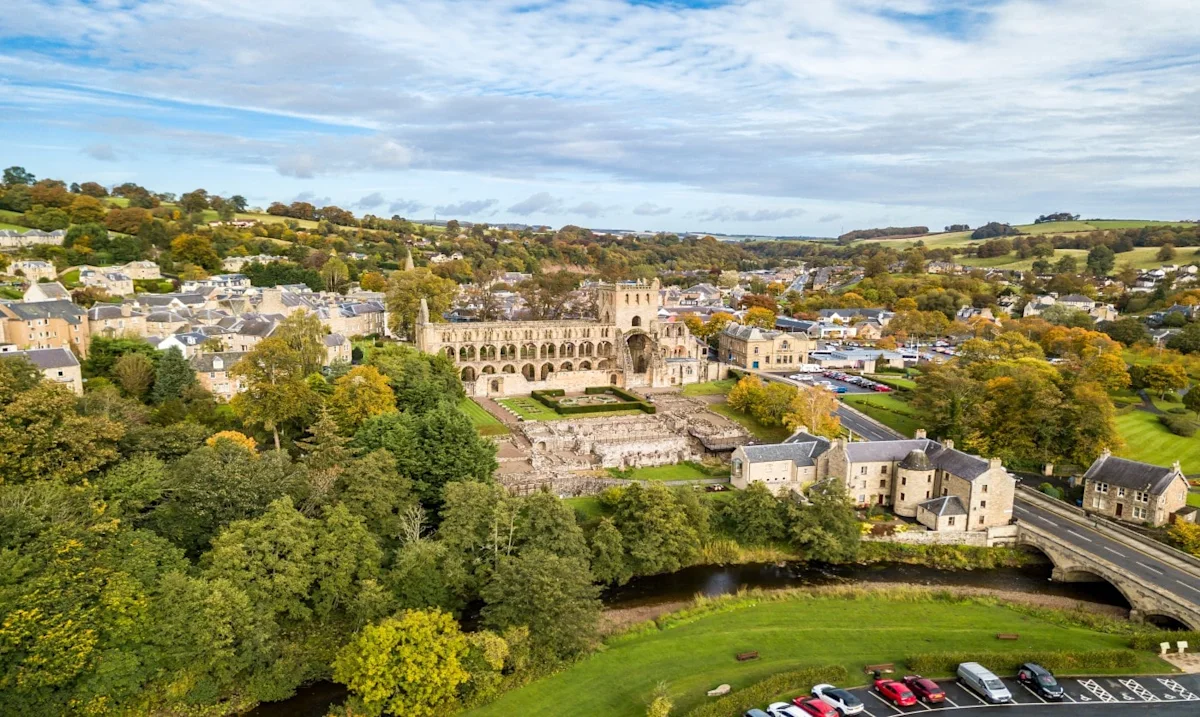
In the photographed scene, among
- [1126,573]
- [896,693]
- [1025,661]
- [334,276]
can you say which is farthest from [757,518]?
[334,276]

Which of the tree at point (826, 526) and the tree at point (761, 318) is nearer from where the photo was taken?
the tree at point (826, 526)

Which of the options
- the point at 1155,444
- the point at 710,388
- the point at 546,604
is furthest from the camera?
the point at 710,388

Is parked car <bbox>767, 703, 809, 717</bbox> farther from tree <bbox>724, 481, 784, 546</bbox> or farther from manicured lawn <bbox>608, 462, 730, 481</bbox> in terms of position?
manicured lawn <bbox>608, 462, 730, 481</bbox>

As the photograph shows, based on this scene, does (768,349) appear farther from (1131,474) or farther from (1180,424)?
(1131,474)

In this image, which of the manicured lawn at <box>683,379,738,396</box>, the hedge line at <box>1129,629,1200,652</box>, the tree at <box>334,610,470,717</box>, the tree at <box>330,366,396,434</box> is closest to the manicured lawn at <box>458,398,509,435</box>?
the tree at <box>330,366,396,434</box>

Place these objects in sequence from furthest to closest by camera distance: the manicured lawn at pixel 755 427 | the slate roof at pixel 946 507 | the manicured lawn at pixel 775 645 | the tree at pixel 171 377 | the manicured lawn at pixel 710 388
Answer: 1. the manicured lawn at pixel 710 388
2. the manicured lawn at pixel 755 427
3. the tree at pixel 171 377
4. the slate roof at pixel 946 507
5. the manicured lawn at pixel 775 645

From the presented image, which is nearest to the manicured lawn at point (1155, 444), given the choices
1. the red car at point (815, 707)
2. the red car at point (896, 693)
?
the red car at point (896, 693)

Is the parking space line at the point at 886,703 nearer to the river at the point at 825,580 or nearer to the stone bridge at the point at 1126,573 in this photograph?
the river at the point at 825,580
